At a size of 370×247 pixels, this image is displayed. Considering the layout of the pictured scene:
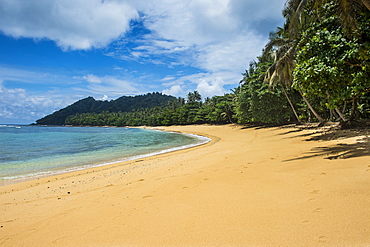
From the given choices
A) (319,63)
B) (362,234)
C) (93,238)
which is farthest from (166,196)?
(319,63)

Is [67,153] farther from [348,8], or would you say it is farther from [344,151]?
[348,8]

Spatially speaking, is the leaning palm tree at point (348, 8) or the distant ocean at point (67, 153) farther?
the distant ocean at point (67, 153)

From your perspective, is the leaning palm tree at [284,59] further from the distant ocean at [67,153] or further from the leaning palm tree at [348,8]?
the distant ocean at [67,153]

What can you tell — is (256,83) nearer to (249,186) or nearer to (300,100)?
(300,100)

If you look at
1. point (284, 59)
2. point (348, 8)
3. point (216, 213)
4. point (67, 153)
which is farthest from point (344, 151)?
point (67, 153)

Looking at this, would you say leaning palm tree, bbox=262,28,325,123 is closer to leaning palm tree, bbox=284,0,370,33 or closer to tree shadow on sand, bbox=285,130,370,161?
leaning palm tree, bbox=284,0,370,33

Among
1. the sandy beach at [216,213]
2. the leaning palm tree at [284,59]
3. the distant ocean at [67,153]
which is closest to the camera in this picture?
the sandy beach at [216,213]

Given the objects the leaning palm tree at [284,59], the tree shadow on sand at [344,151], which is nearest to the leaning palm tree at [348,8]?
the tree shadow on sand at [344,151]

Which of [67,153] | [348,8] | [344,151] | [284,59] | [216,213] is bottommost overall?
[67,153]

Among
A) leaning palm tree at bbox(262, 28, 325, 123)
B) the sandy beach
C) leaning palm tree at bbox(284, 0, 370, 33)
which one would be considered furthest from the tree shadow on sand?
leaning palm tree at bbox(262, 28, 325, 123)

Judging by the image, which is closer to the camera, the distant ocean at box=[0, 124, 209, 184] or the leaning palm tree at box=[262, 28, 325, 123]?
the distant ocean at box=[0, 124, 209, 184]

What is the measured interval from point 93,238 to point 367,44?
8.88 meters

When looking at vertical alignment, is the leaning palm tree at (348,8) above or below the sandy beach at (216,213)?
above

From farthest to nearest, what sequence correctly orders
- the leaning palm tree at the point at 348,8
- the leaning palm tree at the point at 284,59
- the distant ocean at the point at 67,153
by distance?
the leaning palm tree at the point at 284,59 < the distant ocean at the point at 67,153 < the leaning palm tree at the point at 348,8
